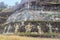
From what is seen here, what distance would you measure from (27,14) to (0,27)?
4.79m

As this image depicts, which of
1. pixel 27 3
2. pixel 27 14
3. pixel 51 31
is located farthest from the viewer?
pixel 27 3

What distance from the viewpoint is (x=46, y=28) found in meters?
18.6

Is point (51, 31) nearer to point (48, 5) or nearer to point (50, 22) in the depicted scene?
point (50, 22)

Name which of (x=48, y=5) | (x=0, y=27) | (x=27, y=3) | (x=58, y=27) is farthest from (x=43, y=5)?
(x=0, y=27)

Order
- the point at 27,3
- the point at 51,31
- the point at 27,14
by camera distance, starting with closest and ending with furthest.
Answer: the point at 51,31 < the point at 27,14 < the point at 27,3

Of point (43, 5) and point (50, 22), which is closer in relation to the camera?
point (50, 22)

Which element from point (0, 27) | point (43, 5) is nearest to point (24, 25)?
point (43, 5)

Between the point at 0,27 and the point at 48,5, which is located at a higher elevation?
the point at 48,5

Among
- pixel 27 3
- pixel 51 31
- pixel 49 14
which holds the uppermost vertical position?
pixel 27 3

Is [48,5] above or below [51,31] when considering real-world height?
above

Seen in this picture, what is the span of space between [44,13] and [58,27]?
246 cm

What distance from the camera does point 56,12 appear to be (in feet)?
67.9

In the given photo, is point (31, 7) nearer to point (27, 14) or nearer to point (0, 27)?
point (27, 14)

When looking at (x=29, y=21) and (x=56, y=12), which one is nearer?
(x=29, y=21)
